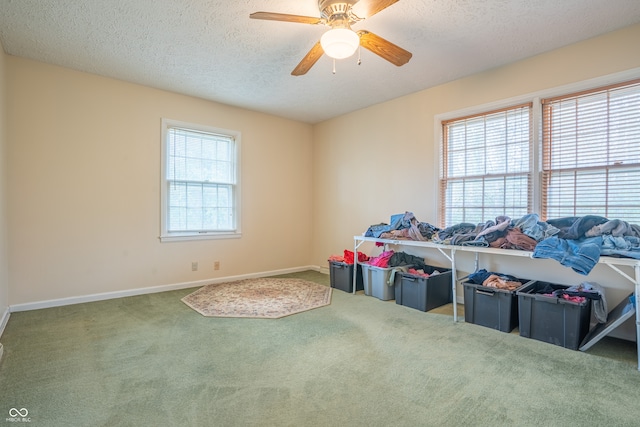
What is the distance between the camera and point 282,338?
2.76 m

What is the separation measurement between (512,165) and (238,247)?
3.88m

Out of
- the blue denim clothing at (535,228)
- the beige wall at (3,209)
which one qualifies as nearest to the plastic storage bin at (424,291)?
the blue denim clothing at (535,228)

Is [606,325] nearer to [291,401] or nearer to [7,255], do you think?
[291,401]

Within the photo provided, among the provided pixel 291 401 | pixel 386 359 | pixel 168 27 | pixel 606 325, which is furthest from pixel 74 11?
pixel 606 325

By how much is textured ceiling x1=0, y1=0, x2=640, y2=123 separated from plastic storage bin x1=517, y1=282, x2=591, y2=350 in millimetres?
2351

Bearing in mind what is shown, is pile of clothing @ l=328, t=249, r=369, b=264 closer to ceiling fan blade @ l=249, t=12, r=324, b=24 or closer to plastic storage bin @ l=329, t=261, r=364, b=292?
plastic storage bin @ l=329, t=261, r=364, b=292

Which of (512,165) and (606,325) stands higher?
(512,165)

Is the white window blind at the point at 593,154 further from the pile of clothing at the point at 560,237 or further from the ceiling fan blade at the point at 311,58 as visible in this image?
the ceiling fan blade at the point at 311,58

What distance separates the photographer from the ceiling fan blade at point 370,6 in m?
2.10

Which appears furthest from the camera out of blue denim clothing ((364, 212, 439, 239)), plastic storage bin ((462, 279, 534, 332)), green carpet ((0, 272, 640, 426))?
blue denim clothing ((364, 212, 439, 239))

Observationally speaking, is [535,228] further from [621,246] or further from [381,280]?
[381,280]

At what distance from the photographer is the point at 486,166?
3770 millimetres

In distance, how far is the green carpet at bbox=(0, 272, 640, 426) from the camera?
173 cm

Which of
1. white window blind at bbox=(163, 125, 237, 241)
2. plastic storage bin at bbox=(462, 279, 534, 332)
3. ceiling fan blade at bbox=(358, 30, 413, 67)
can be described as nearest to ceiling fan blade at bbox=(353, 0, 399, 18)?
ceiling fan blade at bbox=(358, 30, 413, 67)
